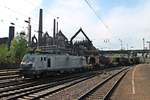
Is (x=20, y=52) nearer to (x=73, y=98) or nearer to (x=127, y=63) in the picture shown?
(x=127, y=63)

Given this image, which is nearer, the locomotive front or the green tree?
the locomotive front

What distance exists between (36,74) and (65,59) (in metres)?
10.4

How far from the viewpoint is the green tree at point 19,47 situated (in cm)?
7977

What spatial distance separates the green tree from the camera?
262 ft

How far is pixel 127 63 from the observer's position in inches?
4624

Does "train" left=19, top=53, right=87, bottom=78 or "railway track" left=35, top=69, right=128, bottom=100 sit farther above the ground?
"train" left=19, top=53, right=87, bottom=78

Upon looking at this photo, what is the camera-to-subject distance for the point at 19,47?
82125mm

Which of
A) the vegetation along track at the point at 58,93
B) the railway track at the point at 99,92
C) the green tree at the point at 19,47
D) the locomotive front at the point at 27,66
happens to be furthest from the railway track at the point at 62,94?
the green tree at the point at 19,47

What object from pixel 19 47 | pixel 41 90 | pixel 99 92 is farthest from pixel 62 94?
pixel 19 47

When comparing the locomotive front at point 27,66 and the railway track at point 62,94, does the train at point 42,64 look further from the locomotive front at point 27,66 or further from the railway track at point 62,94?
the railway track at point 62,94

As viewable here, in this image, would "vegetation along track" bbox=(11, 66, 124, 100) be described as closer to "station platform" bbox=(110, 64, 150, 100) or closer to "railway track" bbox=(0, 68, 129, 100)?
"railway track" bbox=(0, 68, 129, 100)

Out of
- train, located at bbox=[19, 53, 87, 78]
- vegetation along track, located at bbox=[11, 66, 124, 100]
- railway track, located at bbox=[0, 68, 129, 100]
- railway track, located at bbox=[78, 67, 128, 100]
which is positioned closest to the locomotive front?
train, located at bbox=[19, 53, 87, 78]

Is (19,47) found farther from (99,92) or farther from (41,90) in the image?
(99,92)

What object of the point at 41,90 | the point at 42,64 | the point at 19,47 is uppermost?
the point at 19,47
